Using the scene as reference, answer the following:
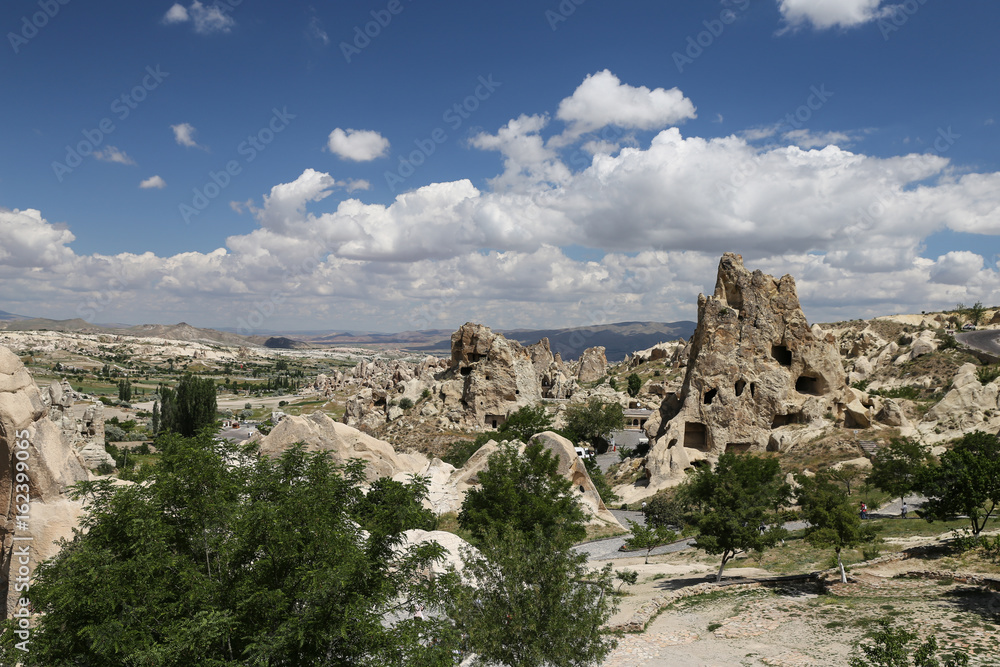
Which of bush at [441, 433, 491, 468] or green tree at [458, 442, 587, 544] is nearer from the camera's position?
green tree at [458, 442, 587, 544]

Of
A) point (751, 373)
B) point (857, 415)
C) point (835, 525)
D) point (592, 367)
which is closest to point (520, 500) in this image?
point (835, 525)

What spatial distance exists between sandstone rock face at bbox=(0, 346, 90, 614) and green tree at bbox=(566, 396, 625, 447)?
4902 centimetres

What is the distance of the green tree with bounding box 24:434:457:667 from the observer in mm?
7617

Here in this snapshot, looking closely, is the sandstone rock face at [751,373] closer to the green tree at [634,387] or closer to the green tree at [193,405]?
the green tree at [634,387]

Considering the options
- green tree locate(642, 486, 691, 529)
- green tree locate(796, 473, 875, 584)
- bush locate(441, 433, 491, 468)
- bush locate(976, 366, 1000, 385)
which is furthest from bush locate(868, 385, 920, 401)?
green tree locate(796, 473, 875, 584)

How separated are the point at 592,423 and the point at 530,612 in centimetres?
5216

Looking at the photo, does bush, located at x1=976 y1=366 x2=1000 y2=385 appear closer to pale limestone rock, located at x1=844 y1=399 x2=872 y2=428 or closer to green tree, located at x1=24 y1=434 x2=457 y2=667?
pale limestone rock, located at x1=844 y1=399 x2=872 y2=428

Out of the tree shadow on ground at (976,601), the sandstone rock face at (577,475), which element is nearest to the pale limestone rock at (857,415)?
the sandstone rock face at (577,475)

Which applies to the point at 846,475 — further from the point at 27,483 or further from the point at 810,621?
the point at 27,483

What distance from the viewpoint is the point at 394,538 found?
10203mm

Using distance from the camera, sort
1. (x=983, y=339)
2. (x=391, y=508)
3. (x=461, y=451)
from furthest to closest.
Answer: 1. (x=983, y=339)
2. (x=461, y=451)
3. (x=391, y=508)

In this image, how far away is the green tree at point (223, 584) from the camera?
762 centimetres

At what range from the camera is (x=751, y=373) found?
4750 cm

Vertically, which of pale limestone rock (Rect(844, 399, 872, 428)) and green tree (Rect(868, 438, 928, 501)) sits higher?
pale limestone rock (Rect(844, 399, 872, 428))
